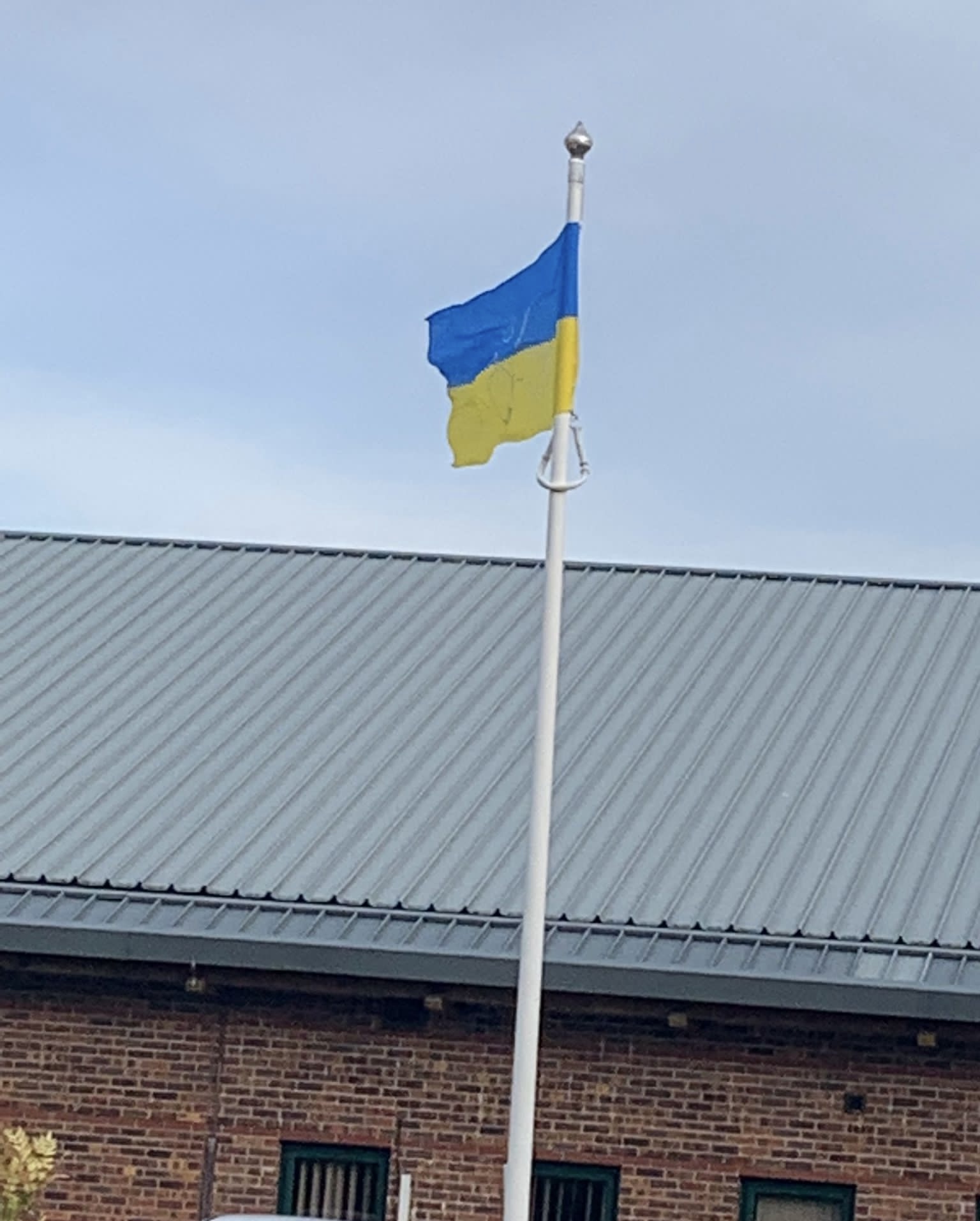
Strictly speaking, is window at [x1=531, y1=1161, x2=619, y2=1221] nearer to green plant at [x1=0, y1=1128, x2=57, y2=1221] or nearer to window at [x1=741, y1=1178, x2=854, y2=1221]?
window at [x1=741, y1=1178, x2=854, y2=1221]

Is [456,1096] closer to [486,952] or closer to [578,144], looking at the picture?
[486,952]

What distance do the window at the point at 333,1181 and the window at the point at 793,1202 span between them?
2.45 m

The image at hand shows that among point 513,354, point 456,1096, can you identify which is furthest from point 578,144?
point 456,1096

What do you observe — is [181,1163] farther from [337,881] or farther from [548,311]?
[548,311]

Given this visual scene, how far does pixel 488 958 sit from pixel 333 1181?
2013 mm

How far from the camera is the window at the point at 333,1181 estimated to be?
17.0 metres

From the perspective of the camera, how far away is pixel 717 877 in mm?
17672

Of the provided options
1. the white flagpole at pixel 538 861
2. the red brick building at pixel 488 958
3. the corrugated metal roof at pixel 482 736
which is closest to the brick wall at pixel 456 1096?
the red brick building at pixel 488 958

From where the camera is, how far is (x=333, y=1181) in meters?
17.1

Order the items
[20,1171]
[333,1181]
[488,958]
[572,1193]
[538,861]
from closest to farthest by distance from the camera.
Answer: [538,861] < [20,1171] < [488,958] < [572,1193] < [333,1181]

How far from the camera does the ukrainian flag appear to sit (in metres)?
12.5

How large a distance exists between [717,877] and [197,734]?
16.5 feet

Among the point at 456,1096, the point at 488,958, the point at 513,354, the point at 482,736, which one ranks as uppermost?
the point at 482,736

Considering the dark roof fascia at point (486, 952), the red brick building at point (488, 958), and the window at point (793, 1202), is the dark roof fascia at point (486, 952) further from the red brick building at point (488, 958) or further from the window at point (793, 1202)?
the window at point (793, 1202)
